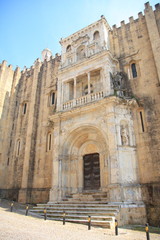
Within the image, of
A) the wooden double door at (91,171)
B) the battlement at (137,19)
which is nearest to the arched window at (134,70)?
the battlement at (137,19)

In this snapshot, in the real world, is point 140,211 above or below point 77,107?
below

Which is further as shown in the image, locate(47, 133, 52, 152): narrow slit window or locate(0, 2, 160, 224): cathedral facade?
locate(47, 133, 52, 152): narrow slit window

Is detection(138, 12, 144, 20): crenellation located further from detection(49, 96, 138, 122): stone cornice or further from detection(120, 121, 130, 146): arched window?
detection(120, 121, 130, 146): arched window

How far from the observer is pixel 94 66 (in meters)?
14.8

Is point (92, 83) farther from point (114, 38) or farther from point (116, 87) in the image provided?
point (114, 38)

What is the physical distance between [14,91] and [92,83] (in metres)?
10.0

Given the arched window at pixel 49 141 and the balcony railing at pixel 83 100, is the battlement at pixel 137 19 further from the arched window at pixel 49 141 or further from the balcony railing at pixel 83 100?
the arched window at pixel 49 141

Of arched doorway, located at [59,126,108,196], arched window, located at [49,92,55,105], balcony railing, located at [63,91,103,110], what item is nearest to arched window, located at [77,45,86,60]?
arched window, located at [49,92,55,105]

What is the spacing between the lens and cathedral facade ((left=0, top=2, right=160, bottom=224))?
1129 cm

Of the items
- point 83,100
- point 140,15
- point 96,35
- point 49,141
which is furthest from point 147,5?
point 49,141

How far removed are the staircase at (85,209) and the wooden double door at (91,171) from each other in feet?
2.54

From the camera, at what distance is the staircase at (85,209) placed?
8.40m

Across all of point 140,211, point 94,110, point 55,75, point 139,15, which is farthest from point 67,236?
point 139,15

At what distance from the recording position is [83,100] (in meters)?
14.2
